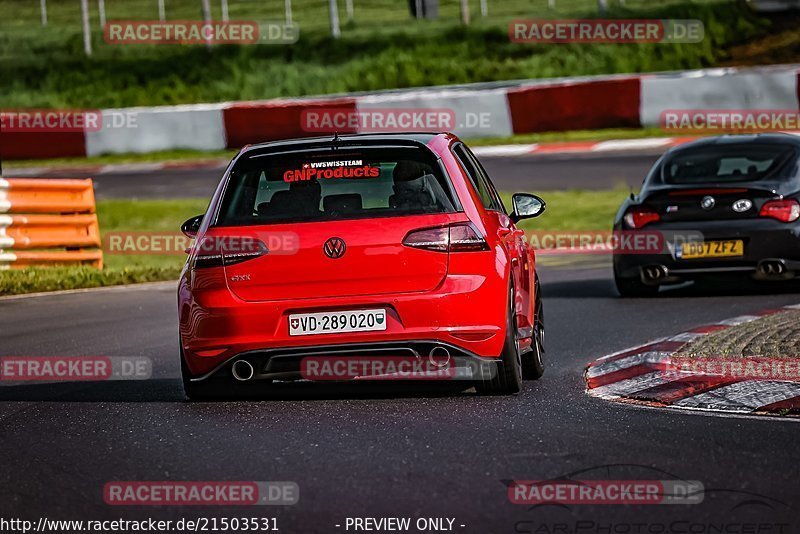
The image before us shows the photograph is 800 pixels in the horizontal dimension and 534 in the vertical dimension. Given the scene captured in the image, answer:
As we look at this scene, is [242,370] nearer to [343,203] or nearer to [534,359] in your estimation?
[343,203]

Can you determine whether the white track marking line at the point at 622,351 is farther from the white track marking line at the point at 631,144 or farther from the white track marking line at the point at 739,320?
the white track marking line at the point at 631,144

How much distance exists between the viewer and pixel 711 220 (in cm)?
1388

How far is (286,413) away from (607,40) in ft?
139

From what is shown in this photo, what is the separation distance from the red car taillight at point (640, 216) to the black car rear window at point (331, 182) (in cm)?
565

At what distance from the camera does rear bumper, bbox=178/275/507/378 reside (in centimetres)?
826

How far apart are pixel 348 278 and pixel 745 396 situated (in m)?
2.09

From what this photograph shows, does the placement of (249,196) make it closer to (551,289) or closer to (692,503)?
(692,503)

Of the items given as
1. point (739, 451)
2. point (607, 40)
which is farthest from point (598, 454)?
point (607, 40)

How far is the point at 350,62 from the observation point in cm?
5116
